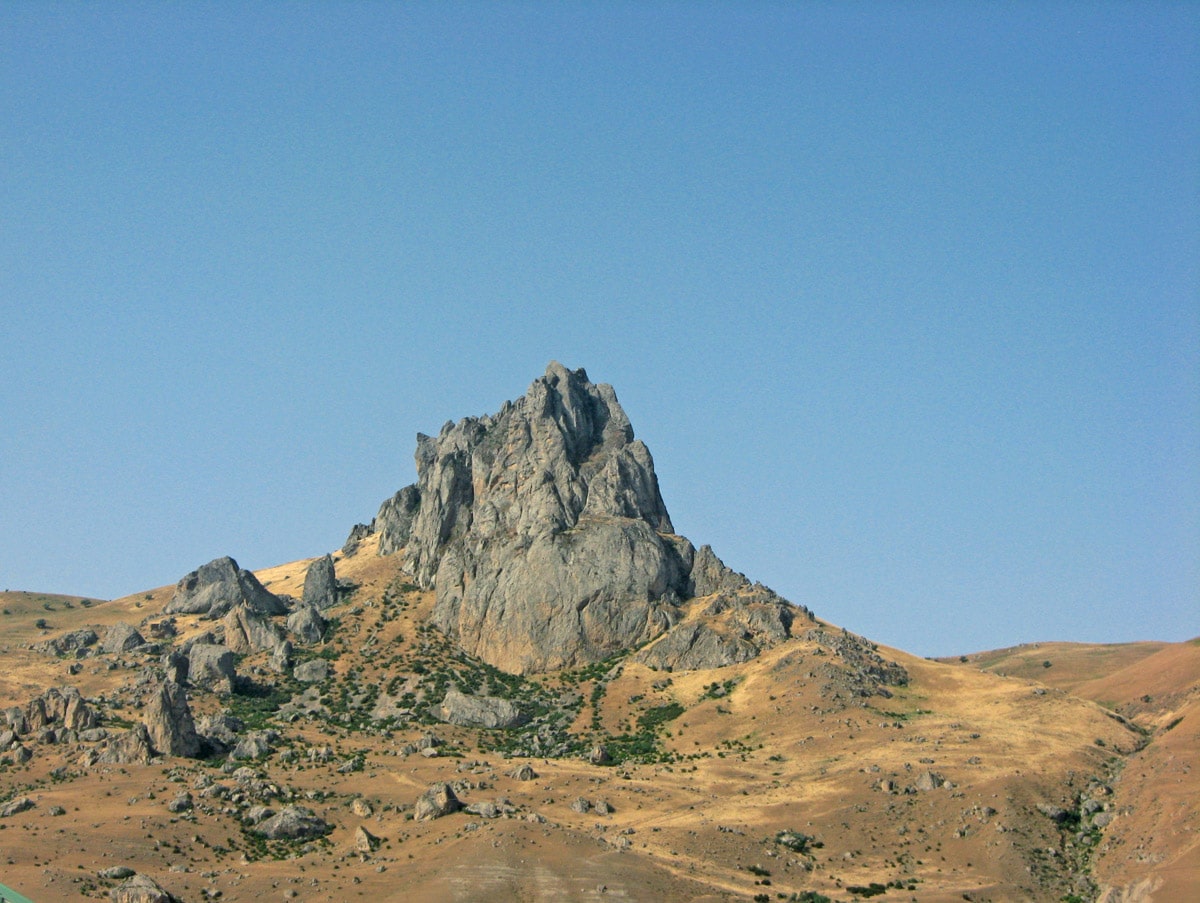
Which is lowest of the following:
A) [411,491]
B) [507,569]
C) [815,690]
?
[815,690]

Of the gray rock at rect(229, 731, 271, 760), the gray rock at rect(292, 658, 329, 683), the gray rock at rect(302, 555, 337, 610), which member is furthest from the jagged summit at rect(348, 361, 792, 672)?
the gray rock at rect(229, 731, 271, 760)

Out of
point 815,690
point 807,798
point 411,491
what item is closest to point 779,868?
point 807,798

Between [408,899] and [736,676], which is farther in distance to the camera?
[736,676]

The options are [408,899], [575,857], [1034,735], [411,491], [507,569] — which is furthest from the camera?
[411,491]

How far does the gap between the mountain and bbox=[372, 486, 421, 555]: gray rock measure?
1.27 feet

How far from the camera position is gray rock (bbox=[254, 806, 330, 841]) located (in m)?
107

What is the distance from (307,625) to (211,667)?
16.1 meters

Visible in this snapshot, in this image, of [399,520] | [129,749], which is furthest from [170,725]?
[399,520]

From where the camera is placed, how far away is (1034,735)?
127 metres

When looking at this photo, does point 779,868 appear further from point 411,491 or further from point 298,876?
point 411,491

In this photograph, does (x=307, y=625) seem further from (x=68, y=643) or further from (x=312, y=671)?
(x=68, y=643)

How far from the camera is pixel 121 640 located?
162m

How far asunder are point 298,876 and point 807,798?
146 feet

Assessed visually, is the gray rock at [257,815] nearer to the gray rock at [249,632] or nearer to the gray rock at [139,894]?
the gray rock at [139,894]
